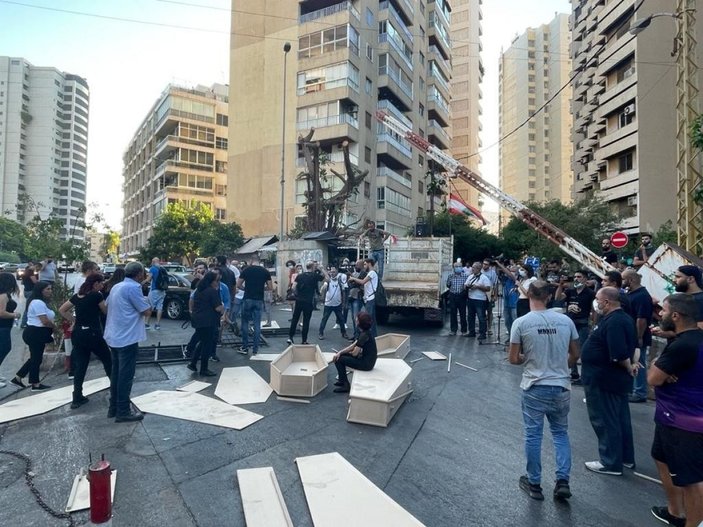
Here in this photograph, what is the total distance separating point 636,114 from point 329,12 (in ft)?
85.7

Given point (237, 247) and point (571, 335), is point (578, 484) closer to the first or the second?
point (571, 335)

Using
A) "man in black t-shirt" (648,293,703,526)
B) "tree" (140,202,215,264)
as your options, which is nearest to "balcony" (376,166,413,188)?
"tree" (140,202,215,264)

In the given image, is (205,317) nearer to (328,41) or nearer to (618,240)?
(618,240)

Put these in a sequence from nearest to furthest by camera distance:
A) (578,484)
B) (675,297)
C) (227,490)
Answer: (675,297) → (227,490) → (578,484)

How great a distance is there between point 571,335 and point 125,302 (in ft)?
15.8

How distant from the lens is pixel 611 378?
153 inches

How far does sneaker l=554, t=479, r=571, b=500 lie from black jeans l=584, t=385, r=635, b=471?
0.82 metres

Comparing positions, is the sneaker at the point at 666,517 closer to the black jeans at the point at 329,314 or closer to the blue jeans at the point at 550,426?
the blue jeans at the point at 550,426

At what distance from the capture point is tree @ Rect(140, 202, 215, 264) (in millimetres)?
37406

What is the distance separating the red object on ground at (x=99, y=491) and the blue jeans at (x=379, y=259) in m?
9.37

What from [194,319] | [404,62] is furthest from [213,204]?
[194,319]

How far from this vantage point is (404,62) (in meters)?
42.1

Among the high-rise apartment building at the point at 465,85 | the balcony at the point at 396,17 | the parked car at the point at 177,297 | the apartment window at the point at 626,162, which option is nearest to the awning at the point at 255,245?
the parked car at the point at 177,297

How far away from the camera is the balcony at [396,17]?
128 feet
